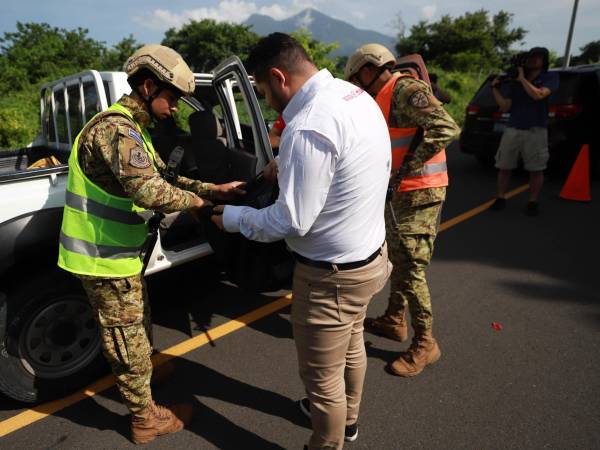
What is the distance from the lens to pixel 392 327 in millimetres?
2938

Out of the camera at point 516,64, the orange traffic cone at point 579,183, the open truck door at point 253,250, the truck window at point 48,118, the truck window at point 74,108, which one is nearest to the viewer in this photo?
the open truck door at point 253,250

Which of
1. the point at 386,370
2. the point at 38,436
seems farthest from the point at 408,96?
the point at 38,436

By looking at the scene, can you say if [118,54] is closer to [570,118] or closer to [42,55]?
[42,55]

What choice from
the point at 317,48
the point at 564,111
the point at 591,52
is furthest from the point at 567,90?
the point at 591,52

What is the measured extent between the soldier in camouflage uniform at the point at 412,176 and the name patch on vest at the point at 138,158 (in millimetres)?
1360

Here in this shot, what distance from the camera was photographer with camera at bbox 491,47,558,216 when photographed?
4.93 m

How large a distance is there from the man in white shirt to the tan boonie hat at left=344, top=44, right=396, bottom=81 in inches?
32.9

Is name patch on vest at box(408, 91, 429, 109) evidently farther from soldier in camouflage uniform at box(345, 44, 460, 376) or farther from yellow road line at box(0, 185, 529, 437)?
yellow road line at box(0, 185, 529, 437)

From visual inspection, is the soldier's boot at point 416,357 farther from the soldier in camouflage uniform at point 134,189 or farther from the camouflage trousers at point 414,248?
the soldier in camouflage uniform at point 134,189

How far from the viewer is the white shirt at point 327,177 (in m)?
1.31

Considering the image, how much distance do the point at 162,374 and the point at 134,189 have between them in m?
1.45

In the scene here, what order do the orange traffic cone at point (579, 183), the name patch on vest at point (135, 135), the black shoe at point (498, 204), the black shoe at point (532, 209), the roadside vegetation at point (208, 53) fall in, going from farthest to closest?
the roadside vegetation at point (208, 53) → the orange traffic cone at point (579, 183) → the black shoe at point (498, 204) → the black shoe at point (532, 209) → the name patch on vest at point (135, 135)

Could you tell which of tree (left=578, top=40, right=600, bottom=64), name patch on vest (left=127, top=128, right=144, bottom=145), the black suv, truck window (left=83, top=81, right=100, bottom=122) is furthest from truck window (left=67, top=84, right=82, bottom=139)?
tree (left=578, top=40, right=600, bottom=64)

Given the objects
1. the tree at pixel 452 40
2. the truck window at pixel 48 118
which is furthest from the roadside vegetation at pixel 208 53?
the truck window at pixel 48 118
